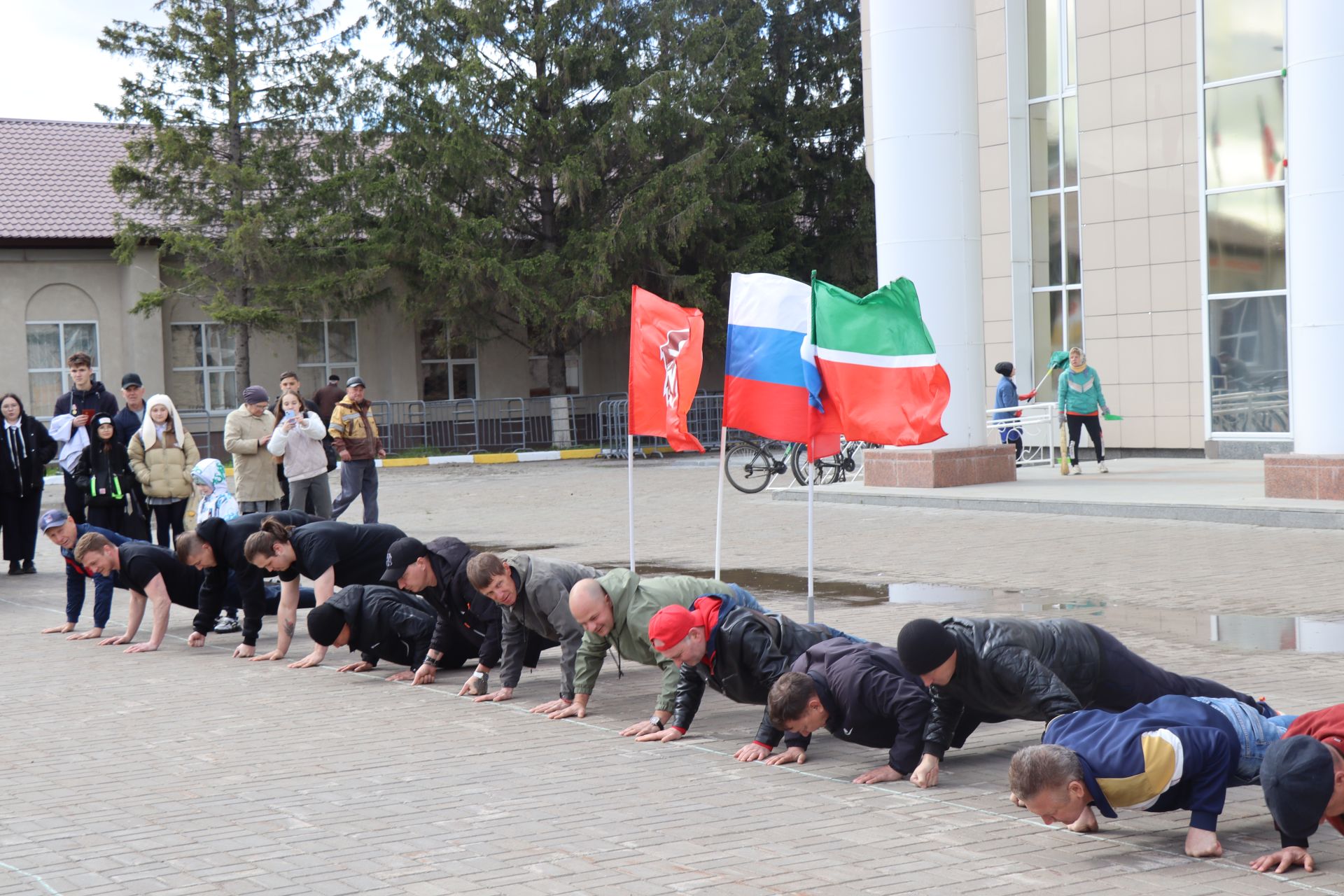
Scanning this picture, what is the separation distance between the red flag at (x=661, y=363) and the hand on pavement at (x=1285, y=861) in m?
4.97

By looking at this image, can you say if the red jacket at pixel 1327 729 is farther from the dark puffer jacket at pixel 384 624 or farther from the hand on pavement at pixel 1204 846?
the dark puffer jacket at pixel 384 624

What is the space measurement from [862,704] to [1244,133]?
1986 centimetres

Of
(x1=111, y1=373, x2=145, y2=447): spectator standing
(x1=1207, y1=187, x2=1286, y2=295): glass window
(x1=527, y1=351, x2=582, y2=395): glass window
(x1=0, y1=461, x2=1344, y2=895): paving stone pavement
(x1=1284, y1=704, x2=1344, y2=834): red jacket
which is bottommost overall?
(x1=0, y1=461, x2=1344, y2=895): paving stone pavement

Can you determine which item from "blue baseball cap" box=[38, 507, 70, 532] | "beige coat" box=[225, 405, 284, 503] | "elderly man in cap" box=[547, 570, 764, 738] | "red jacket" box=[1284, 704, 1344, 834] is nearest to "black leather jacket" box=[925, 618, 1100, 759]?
"red jacket" box=[1284, 704, 1344, 834]

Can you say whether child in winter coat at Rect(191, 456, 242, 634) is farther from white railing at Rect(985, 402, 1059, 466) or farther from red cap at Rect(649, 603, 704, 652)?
white railing at Rect(985, 402, 1059, 466)

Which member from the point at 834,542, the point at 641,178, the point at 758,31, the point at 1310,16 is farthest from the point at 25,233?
the point at 1310,16

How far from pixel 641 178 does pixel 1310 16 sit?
2220 cm

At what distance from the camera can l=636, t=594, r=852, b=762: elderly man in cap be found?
20.5 ft

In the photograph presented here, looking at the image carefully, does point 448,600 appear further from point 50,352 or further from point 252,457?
point 50,352

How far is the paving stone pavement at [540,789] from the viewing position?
15.4 ft

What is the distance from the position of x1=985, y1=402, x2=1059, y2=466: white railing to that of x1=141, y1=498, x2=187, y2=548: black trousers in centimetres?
1133

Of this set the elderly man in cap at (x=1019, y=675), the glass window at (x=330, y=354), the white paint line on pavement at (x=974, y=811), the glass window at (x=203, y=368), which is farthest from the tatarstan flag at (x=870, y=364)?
the glass window at (x=330, y=354)

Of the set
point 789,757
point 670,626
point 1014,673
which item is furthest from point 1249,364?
point 1014,673

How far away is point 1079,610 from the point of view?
32.2ft
